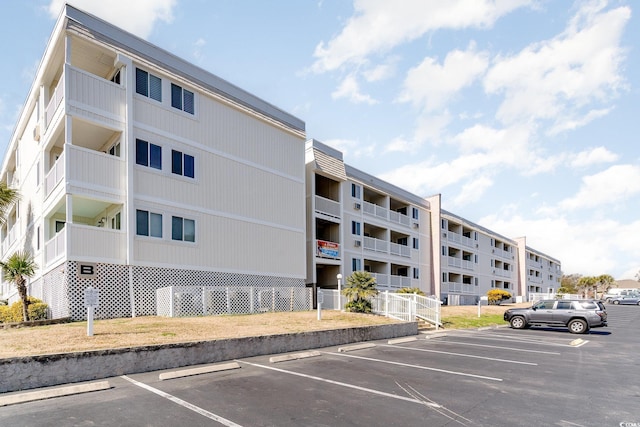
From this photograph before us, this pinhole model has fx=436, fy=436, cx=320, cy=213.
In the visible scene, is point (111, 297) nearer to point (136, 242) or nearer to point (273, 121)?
point (136, 242)

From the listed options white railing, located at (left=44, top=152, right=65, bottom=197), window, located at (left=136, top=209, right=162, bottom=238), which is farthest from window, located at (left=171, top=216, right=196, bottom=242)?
white railing, located at (left=44, top=152, right=65, bottom=197)

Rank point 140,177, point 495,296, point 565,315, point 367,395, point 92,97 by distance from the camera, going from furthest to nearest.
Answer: point 495,296 → point 565,315 → point 140,177 → point 92,97 → point 367,395

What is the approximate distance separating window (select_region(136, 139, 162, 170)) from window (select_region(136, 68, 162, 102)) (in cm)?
219

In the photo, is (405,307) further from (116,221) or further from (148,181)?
(116,221)

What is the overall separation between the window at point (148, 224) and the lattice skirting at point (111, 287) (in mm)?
1472

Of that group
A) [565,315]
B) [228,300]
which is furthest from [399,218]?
[228,300]

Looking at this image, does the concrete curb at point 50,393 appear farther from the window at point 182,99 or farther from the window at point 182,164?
the window at point 182,99

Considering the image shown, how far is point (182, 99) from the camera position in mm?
20266

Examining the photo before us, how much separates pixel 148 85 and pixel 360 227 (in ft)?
62.6

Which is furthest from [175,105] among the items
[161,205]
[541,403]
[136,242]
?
[541,403]

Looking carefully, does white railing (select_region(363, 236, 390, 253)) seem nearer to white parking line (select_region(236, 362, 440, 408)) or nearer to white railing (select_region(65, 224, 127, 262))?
white railing (select_region(65, 224, 127, 262))

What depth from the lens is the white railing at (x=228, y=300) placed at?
17656 mm

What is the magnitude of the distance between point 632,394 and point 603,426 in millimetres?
2981

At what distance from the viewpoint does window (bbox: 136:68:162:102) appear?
61.1ft
